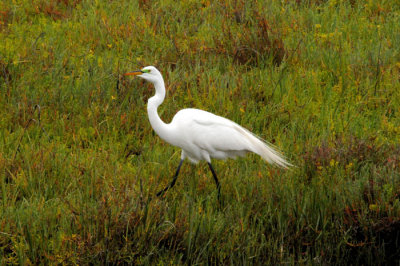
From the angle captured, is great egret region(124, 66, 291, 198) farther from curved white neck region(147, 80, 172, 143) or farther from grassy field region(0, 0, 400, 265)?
grassy field region(0, 0, 400, 265)

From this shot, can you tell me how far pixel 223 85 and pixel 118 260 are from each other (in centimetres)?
239

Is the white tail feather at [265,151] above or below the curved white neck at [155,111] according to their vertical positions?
below

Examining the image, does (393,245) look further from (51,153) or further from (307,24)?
(307,24)

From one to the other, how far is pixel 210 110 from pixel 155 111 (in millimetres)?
1108

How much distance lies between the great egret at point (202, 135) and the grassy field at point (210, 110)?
133mm

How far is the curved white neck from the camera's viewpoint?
3896 mm

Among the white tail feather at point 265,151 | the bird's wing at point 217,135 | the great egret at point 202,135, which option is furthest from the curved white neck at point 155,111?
the white tail feather at point 265,151

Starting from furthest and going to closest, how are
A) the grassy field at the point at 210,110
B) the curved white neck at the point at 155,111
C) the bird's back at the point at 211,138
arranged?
the bird's back at the point at 211,138 < the curved white neck at the point at 155,111 < the grassy field at the point at 210,110

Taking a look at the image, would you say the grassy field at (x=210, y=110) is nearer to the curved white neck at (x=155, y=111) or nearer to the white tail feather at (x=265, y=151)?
the white tail feather at (x=265, y=151)

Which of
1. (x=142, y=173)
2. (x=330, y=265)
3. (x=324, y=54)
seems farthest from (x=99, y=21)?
(x=330, y=265)

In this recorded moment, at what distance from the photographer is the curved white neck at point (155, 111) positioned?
153 inches

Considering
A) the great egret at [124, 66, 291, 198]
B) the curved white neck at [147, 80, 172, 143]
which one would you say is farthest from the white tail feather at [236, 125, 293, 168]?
the curved white neck at [147, 80, 172, 143]

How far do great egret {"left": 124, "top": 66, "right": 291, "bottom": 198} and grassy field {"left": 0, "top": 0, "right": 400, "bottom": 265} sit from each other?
0.13 meters

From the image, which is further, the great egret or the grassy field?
the great egret
